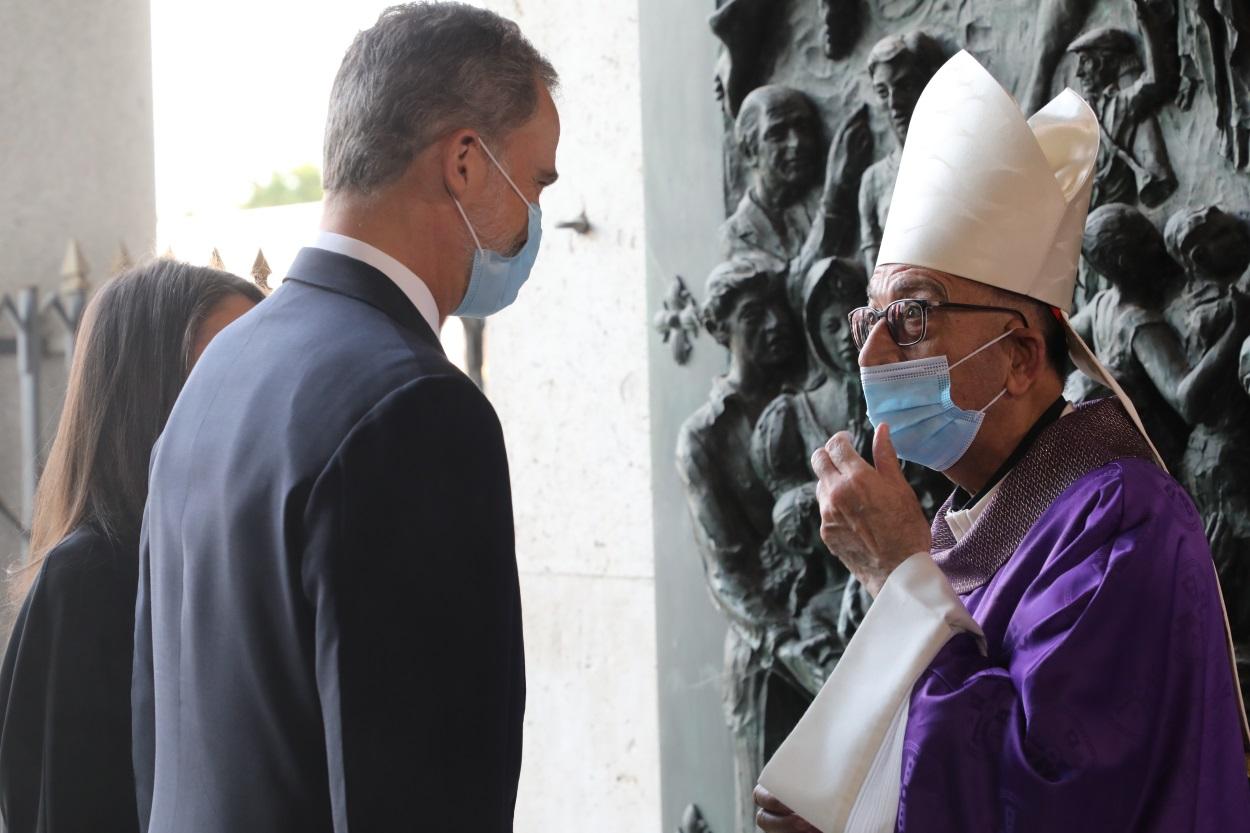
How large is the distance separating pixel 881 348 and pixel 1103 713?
26.9 inches

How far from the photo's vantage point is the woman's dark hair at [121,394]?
2.40 m

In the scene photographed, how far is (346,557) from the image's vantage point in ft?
4.74

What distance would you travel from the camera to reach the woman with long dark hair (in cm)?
223

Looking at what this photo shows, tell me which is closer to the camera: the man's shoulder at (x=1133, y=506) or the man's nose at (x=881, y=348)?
the man's shoulder at (x=1133, y=506)

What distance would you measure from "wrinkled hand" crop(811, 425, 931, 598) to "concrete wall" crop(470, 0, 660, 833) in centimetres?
246

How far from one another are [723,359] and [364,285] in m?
2.59

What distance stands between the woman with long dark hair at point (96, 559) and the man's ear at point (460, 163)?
2.97ft

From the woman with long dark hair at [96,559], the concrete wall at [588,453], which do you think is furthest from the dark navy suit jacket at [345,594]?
the concrete wall at [588,453]

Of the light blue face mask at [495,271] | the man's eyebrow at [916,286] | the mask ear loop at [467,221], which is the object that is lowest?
the man's eyebrow at [916,286]

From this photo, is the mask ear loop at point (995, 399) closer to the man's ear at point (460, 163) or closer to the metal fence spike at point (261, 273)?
the man's ear at point (460, 163)

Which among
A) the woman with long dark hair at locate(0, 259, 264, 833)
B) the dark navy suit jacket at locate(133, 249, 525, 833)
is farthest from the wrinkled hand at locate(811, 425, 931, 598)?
the woman with long dark hair at locate(0, 259, 264, 833)

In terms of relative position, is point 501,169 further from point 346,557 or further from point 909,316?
point 909,316

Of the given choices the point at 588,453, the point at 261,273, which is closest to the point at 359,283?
the point at 261,273

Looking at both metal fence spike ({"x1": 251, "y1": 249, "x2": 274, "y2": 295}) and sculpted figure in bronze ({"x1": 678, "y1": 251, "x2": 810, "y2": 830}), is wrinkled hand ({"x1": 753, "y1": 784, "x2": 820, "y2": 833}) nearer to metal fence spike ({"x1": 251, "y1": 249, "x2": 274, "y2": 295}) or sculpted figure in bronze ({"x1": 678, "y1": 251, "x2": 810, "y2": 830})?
metal fence spike ({"x1": 251, "y1": 249, "x2": 274, "y2": 295})
